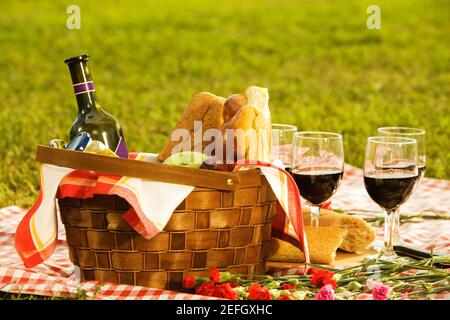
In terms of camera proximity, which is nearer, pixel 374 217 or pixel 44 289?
pixel 44 289

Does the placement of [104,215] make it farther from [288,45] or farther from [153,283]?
[288,45]

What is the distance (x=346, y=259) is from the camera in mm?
3008

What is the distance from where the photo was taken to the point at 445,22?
998cm

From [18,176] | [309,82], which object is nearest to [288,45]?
[309,82]

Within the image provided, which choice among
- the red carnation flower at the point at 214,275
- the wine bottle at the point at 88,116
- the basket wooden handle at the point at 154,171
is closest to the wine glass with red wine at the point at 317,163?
the basket wooden handle at the point at 154,171

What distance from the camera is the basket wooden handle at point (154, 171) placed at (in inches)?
100


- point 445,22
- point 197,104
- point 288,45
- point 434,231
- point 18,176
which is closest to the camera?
point 197,104

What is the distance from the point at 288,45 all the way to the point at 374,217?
5.82 metres

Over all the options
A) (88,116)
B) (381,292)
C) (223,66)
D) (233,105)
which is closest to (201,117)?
(233,105)

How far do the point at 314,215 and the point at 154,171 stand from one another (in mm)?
715

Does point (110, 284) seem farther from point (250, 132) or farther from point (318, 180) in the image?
point (318, 180)

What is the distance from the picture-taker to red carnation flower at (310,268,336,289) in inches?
103

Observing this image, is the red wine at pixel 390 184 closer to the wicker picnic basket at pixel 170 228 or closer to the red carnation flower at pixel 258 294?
the wicker picnic basket at pixel 170 228
